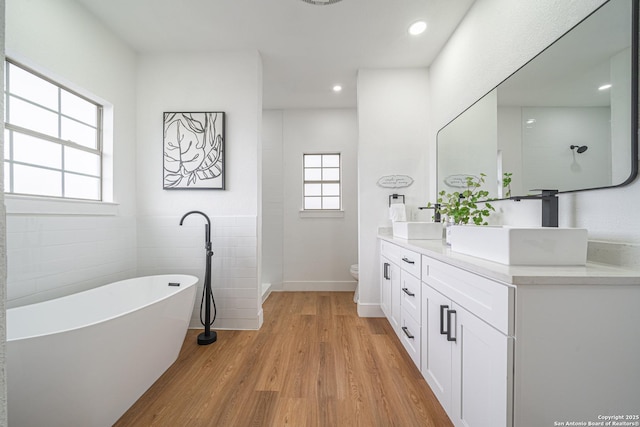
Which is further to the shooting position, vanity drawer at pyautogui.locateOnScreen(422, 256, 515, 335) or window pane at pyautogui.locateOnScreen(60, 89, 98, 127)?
window pane at pyautogui.locateOnScreen(60, 89, 98, 127)

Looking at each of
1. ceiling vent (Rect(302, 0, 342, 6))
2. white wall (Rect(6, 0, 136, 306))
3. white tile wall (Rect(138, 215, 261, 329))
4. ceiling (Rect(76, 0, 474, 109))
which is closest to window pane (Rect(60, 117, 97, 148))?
white wall (Rect(6, 0, 136, 306))

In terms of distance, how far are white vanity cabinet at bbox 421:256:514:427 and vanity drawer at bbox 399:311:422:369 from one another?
A: 85mm

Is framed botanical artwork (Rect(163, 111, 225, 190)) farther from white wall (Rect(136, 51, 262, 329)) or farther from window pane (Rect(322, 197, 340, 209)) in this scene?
window pane (Rect(322, 197, 340, 209))

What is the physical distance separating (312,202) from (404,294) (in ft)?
7.54

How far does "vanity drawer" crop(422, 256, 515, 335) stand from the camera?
32.6 inches

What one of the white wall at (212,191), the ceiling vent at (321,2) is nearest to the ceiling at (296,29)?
the ceiling vent at (321,2)

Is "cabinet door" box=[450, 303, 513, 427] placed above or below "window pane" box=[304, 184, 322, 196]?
below

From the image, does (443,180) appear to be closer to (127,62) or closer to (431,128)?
(431,128)

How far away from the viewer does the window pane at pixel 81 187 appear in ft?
6.41

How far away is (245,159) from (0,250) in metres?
2.16

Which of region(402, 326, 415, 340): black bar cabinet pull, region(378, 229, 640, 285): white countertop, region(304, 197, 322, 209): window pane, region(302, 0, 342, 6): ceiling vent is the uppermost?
region(302, 0, 342, 6): ceiling vent

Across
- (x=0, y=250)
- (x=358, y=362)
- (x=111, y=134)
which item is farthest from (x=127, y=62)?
(x=358, y=362)

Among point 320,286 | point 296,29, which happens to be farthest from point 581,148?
point 320,286

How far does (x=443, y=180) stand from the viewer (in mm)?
2400
